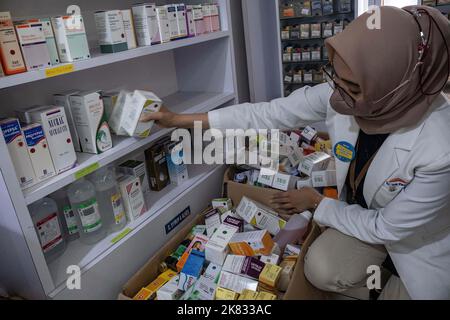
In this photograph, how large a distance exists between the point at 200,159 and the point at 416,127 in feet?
3.99

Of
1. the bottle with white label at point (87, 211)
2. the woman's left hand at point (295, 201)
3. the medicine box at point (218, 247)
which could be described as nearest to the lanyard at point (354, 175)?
the woman's left hand at point (295, 201)

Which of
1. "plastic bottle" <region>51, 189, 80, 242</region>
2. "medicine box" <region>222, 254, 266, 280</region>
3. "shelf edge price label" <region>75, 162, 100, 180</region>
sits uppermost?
"shelf edge price label" <region>75, 162, 100, 180</region>

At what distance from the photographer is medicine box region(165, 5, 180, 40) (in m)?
1.61

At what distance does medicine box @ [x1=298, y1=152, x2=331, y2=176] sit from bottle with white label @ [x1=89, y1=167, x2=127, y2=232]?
101 cm

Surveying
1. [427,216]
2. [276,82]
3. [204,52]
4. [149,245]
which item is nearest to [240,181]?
[149,245]

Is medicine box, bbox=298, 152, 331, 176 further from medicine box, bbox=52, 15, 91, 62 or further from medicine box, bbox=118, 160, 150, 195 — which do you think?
medicine box, bbox=52, 15, 91, 62

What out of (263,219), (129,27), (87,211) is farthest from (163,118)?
(263,219)

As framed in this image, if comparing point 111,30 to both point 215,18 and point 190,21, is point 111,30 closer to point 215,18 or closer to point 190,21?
point 190,21

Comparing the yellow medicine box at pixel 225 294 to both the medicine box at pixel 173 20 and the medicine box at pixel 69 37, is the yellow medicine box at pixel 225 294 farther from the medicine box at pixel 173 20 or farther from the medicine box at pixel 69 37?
the medicine box at pixel 173 20

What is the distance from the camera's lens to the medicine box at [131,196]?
5.13 ft

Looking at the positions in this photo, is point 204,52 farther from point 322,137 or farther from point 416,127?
point 416,127

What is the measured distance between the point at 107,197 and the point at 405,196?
118 cm

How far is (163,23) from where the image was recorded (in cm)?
158

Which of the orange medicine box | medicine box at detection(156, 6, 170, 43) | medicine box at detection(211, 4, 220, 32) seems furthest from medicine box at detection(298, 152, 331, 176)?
medicine box at detection(156, 6, 170, 43)
